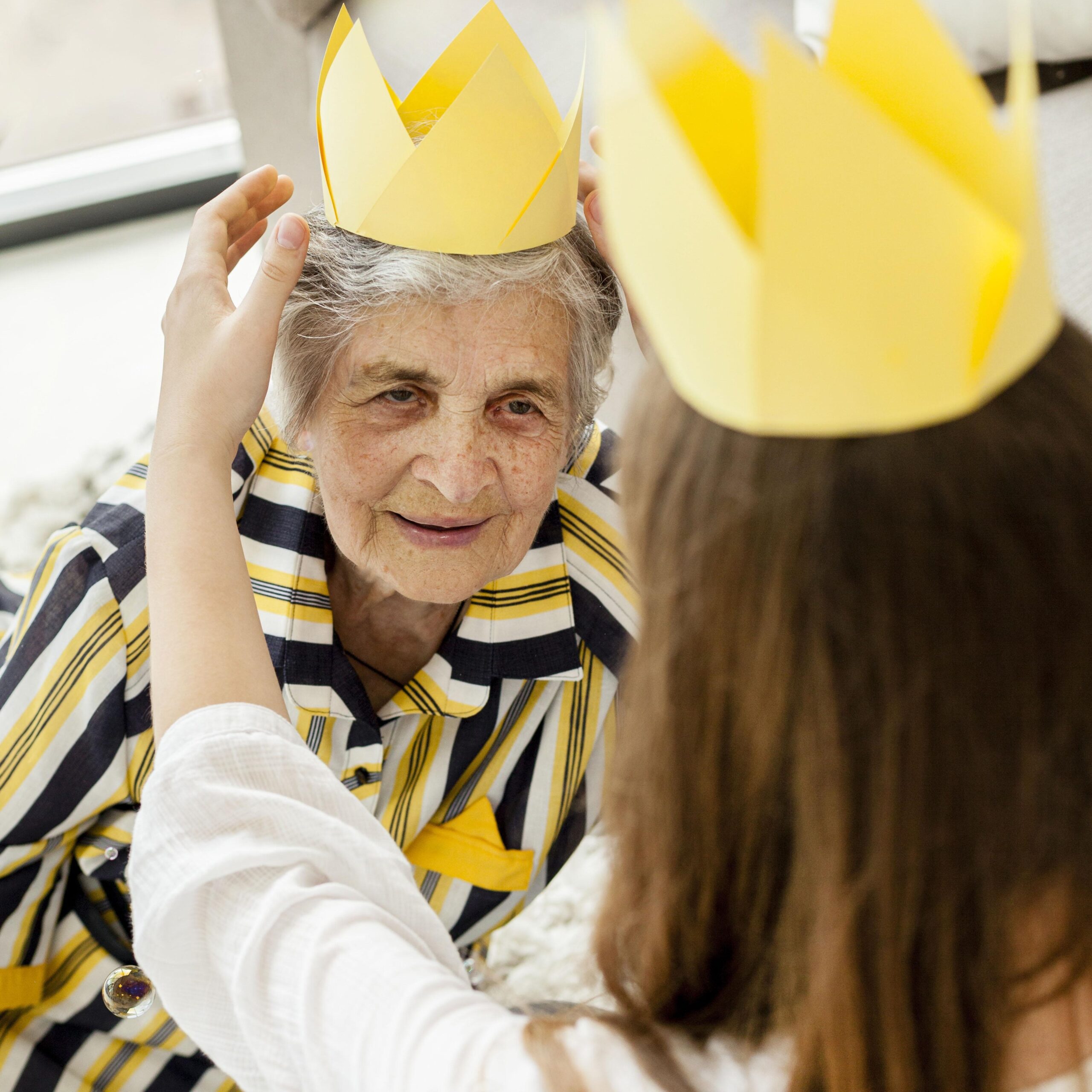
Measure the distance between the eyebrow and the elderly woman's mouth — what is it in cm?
12

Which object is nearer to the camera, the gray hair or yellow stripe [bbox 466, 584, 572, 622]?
the gray hair

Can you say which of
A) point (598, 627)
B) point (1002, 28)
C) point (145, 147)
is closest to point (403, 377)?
point (598, 627)

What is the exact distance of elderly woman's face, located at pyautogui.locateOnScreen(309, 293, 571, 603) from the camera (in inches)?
39.2

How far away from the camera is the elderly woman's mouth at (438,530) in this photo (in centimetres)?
105

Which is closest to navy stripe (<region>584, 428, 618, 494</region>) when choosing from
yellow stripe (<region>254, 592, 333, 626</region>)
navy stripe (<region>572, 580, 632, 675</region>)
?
navy stripe (<region>572, 580, 632, 675</region>)

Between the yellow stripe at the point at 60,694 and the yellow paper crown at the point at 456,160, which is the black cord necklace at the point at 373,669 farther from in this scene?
the yellow paper crown at the point at 456,160

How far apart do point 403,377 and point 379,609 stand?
299mm

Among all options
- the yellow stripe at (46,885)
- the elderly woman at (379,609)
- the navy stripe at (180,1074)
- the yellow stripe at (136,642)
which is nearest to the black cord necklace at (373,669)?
the elderly woman at (379,609)

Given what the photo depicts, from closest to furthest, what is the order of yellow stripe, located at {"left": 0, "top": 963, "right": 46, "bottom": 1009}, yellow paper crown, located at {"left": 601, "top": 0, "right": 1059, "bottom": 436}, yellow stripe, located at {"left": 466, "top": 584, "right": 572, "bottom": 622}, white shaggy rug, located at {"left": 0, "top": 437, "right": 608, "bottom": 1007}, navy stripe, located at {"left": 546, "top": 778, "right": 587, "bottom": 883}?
1. yellow paper crown, located at {"left": 601, "top": 0, "right": 1059, "bottom": 436}
2. yellow stripe, located at {"left": 0, "top": 963, "right": 46, "bottom": 1009}
3. yellow stripe, located at {"left": 466, "top": 584, "right": 572, "bottom": 622}
4. navy stripe, located at {"left": 546, "top": 778, "right": 587, "bottom": 883}
5. white shaggy rug, located at {"left": 0, "top": 437, "right": 608, "bottom": 1007}

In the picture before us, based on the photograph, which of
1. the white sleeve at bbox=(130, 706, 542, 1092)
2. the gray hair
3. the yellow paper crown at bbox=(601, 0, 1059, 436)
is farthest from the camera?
the gray hair

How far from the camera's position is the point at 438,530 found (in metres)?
1.06

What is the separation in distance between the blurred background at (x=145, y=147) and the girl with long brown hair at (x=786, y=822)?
0.71 metres

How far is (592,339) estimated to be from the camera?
1.08m

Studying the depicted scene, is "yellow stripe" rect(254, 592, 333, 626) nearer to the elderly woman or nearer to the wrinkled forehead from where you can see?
the elderly woman
